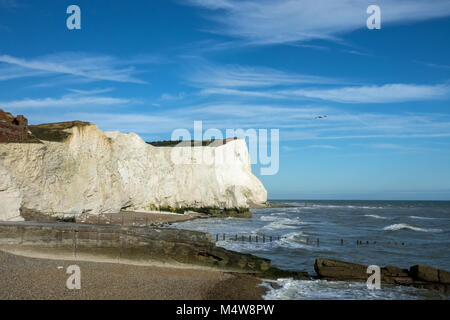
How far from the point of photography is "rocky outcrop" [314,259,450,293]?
1404 cm

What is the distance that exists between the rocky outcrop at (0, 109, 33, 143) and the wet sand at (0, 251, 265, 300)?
1273 centimetres

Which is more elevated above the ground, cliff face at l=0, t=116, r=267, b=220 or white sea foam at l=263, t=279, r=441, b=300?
cliff face at l=0, t=116, r=267, b=220

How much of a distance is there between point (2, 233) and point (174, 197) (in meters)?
34.0

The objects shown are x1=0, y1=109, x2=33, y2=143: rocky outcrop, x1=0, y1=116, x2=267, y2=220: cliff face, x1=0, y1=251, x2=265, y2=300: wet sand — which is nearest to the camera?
x1=0, y1=251, x2=265, y2=300: wet sand

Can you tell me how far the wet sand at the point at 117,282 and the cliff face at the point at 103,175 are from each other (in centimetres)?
962

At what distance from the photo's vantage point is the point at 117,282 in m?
11.6

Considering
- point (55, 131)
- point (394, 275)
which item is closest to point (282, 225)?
point (394, 275)

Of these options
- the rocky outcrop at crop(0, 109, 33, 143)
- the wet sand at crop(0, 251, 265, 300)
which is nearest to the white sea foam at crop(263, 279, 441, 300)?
the wet sand at crop(0, 251, 265, 300)

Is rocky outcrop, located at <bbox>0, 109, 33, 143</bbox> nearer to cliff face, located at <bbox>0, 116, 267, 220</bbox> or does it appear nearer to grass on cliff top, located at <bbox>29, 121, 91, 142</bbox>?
cliff face, located at <bbox>0, 116, 267, 220</bbox>

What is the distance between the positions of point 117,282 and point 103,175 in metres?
23.4

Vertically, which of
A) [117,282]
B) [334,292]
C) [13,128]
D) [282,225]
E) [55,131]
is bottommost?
[282,225]

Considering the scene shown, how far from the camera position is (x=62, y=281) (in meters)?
10.9

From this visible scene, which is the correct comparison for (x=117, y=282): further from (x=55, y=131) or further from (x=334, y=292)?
(x=55, y=131)

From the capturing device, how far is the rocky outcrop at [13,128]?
23.2 m
